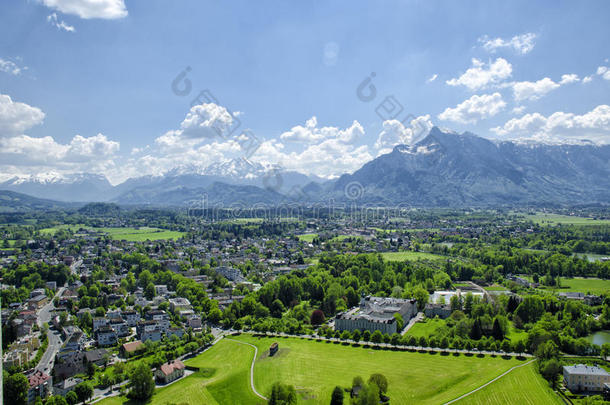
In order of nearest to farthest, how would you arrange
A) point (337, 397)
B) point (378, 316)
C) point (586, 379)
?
point (337, 397), point (586, 379), point (378, 316)

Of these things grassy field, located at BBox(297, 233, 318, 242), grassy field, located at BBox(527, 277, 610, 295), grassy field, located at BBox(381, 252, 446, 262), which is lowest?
grassy field, located at BBox(527, 277, 610, 295)

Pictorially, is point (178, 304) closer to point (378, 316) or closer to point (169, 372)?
point (169, 372)

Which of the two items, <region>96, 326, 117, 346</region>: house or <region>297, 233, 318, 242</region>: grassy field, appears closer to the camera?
<region>96, 326, 117, 346</region>: house

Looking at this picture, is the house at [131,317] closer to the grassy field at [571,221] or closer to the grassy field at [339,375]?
the grassy field at [339,375]

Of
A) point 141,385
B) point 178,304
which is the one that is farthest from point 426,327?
point 178,304

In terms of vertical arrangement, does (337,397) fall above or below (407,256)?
below

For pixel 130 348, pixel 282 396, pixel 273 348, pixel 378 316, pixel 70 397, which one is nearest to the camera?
pixel 282 396

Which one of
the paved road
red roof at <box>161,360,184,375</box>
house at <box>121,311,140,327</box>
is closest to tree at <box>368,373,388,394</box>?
red roof at <box>161,360,184,375</box>

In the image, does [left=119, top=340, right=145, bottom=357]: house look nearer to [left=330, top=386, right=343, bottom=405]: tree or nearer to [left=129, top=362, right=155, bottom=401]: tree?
[left=129, top=362, right=155, bottom=401]: tree
